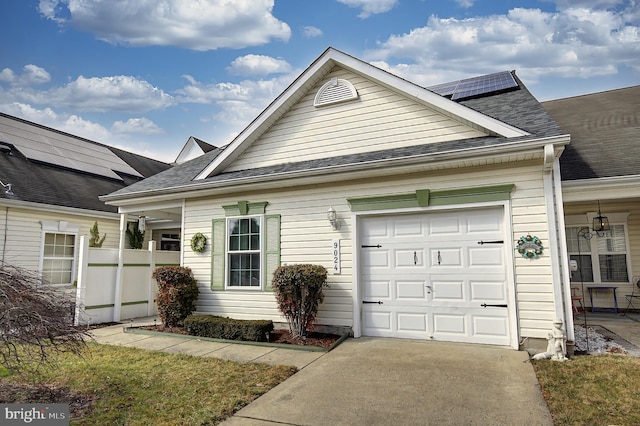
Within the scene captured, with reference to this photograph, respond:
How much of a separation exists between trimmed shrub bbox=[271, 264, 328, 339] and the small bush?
1.69 ft

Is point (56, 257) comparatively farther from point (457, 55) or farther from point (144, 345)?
point (457, 55)

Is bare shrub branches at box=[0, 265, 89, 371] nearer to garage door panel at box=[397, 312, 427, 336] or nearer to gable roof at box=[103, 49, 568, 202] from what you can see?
gable roof at box=[103, 49, 568, 202]

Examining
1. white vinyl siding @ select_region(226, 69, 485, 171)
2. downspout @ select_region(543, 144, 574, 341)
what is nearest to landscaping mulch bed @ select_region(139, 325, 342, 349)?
downspout @ select_region(543, 144, 574, 341)

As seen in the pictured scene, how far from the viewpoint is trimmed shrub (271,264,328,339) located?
646 cm

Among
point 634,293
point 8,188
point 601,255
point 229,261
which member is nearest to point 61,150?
point 8,188

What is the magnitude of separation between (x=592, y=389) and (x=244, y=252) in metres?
6.28

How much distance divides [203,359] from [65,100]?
13578mm

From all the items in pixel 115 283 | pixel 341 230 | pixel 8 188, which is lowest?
pixel 115 283

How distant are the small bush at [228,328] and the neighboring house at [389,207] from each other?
786 millimetres

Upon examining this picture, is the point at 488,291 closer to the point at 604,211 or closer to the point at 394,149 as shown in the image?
Answer: the point at 394,149

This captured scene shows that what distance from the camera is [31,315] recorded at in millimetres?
3502

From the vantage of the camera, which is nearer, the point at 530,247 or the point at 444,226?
the point at 530,247

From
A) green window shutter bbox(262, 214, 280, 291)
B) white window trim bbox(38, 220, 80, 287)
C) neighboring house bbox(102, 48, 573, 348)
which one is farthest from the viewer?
white window trim bbox(38, 220, 80, 287)

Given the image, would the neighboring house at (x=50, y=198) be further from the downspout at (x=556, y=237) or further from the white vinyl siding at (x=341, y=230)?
the downspout at (x=556, y=237)
